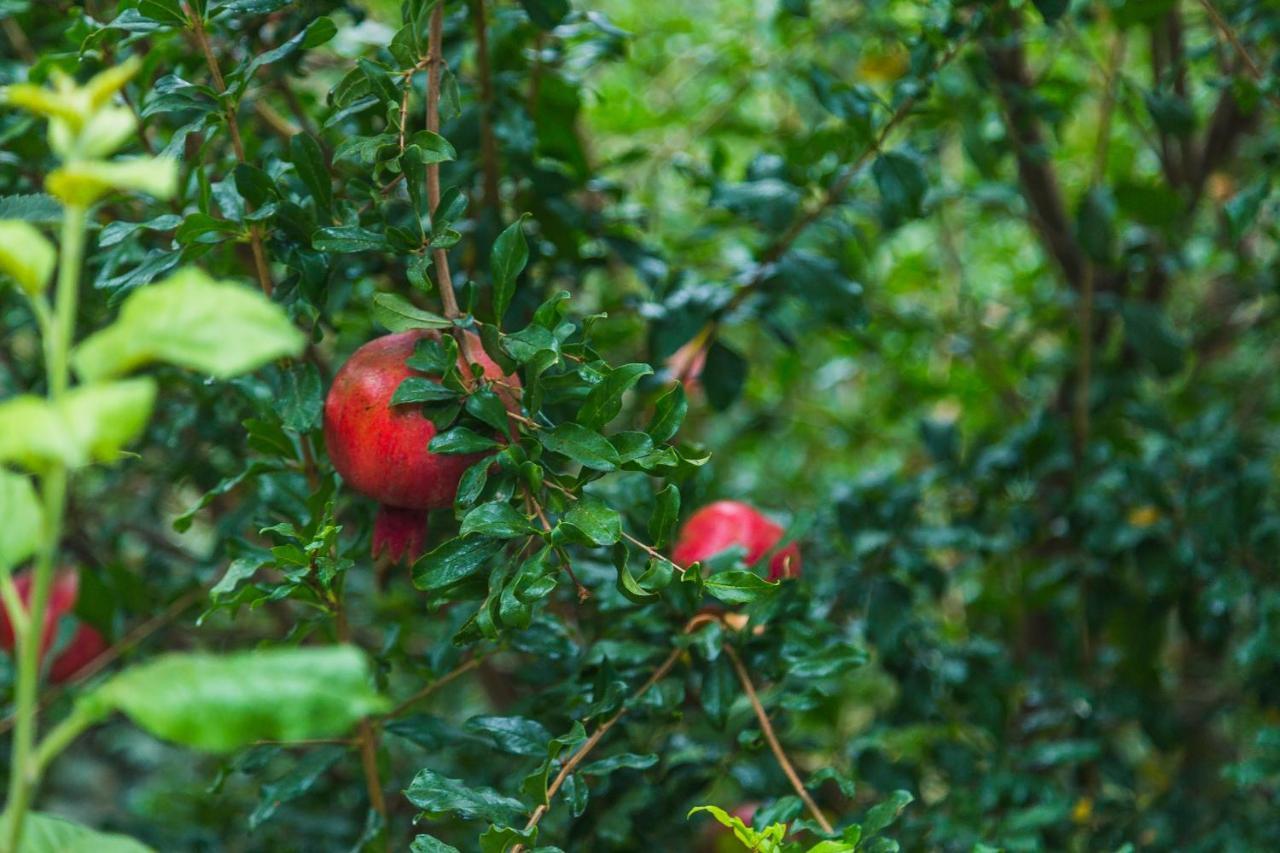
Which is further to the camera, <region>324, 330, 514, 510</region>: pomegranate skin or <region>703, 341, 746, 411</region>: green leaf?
<region>703, 341, 746, 411</region>: green leaf

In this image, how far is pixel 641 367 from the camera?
737mm

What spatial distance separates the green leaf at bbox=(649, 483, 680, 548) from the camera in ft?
2.64

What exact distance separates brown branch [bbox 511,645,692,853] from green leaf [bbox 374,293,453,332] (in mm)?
280

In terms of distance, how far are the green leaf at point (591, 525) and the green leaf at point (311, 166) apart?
0.28m

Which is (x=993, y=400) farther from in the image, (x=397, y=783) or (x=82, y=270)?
(x=82, y=270)

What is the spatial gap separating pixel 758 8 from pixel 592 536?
1.31 meters

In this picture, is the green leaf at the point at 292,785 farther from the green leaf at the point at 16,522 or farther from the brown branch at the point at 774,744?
the green leaf at the point at 16,522

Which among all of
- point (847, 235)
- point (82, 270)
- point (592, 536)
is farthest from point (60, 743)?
point (847, 235)

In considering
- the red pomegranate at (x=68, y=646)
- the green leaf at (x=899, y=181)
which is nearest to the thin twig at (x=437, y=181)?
the green leaf at (x=899, y=181)

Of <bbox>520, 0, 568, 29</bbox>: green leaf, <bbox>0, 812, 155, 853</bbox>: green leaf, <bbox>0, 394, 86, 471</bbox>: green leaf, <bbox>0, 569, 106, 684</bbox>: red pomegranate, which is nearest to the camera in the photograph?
<bbox>0, 394, 86, 471</bbox>: green leaf

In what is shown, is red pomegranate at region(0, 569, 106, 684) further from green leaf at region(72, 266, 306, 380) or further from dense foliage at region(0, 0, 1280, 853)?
green leaf at region(72, 266, 306, 380)

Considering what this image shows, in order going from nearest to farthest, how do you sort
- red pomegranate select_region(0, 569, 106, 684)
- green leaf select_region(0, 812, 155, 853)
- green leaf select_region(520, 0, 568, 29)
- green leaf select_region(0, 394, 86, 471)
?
green leaf select_region(0, 394, 86, 471) → green leaf select_region(0, 812, 155, 853) → green leaf select_region(520, 0, 568, 29) → red pomegranate select_region(0, 569, 106, 684)

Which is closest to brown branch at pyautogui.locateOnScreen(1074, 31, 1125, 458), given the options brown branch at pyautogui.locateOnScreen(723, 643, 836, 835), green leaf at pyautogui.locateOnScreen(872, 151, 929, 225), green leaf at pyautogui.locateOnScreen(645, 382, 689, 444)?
green leaf at pyautogui.locateOnScreen(872, 151, 929, 225)

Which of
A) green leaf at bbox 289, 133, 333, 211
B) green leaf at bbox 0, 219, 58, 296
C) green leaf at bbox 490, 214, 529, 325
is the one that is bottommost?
green leaf at bbox 490, 214, 529, 325
